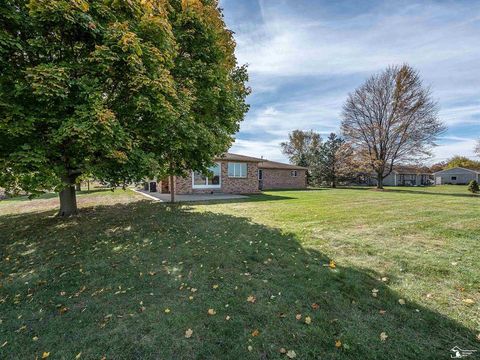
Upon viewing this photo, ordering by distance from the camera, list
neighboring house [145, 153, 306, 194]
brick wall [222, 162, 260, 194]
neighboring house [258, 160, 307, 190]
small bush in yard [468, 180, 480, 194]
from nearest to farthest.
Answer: neighboring house [145, 153, 306, 194] < brick wall [222, 162, 260, 194] < small bush in yard [468, 180, 480, 194] < neighboring house [258, 160, 307, 190]

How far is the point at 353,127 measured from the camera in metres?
29.4

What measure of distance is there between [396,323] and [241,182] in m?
16.9

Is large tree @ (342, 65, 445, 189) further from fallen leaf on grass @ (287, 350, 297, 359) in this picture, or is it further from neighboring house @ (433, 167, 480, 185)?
neighboring house @ (433, 167, 480, 185)

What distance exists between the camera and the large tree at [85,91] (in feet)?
15.6

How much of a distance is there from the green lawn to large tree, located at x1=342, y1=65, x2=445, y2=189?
2344 cm

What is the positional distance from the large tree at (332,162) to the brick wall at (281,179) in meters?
6.54

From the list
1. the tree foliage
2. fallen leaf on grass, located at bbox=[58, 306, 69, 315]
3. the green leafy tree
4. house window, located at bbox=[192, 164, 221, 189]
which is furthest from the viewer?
the tree foliage

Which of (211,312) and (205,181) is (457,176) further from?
(211,312)

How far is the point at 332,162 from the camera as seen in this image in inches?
1359

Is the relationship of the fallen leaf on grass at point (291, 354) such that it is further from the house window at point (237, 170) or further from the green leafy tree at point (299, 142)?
the green leafy tree at point (299, 142)

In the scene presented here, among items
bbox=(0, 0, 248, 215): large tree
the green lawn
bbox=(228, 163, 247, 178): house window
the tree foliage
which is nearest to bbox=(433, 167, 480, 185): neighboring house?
the tree foliage

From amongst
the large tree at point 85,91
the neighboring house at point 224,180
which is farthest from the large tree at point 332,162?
the large tree at point 85,91

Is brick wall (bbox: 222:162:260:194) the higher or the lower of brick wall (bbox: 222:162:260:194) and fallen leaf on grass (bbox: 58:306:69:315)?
the higher

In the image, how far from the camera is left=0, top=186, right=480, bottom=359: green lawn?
256 centimetres
